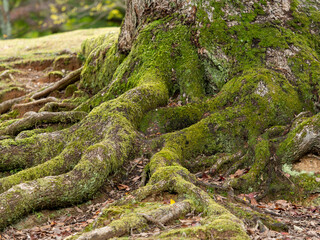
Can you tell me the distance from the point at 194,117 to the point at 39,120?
3783mm

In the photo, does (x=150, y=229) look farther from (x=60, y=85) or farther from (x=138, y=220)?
(x=60, y=85)

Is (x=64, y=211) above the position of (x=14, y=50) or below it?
below

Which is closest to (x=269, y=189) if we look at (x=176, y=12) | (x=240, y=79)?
(x=240, y=79)

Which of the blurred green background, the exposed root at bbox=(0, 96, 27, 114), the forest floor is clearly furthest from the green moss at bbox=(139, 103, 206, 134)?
the blurred green background

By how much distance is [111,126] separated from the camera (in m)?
6.73

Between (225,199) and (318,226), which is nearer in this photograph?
(318,226)

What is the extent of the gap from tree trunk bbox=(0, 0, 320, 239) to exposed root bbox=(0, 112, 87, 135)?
0.37 ft

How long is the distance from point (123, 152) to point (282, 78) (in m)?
3.68

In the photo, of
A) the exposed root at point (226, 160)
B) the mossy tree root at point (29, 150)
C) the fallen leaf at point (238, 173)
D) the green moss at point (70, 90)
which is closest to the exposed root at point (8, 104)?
the green moss at point (70, 90)

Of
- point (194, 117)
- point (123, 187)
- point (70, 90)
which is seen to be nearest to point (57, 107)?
point (70, 90)

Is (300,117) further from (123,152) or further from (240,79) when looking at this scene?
(123,152)

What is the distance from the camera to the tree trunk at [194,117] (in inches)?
203

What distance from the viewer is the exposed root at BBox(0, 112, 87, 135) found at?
8211 millimetres

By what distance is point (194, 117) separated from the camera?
724cm
